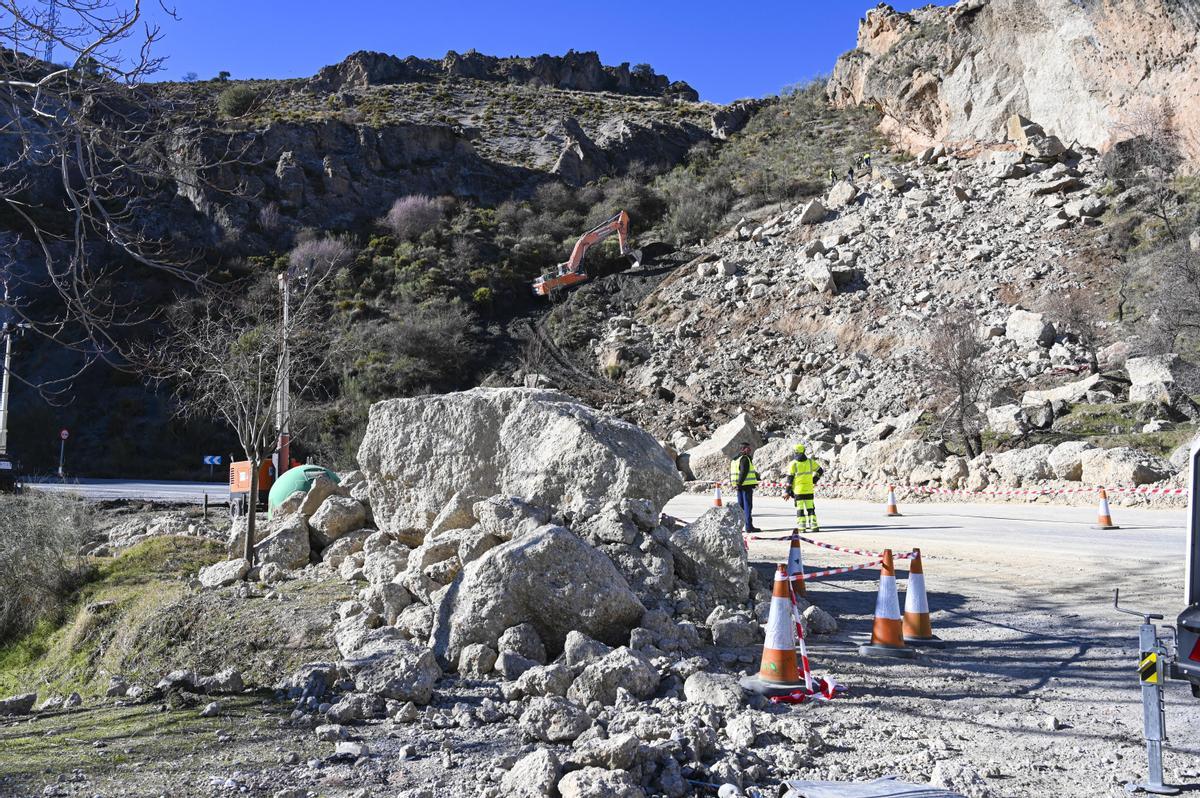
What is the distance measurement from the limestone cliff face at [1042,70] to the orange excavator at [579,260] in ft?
65.3

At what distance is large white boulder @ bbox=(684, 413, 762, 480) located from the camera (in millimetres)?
25672

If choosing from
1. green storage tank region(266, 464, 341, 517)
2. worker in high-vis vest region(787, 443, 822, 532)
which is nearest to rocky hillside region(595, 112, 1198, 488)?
worker in high-vis vest region(787, 443, 822, 532)

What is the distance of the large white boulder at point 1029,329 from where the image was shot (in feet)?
A: 93.6

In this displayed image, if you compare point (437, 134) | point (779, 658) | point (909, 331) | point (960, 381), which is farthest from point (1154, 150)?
point (437, 134)

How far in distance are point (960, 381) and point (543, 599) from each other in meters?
19.0

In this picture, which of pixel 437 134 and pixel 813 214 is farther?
pixel 437 134

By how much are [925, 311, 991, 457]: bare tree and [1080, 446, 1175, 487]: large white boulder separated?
4.05 m

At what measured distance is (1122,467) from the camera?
16969 millimetres

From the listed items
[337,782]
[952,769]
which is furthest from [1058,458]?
[337,782]

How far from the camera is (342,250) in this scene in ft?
164

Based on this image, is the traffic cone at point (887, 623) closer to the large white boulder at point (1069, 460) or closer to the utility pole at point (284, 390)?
the utility pole at point (284, 390)

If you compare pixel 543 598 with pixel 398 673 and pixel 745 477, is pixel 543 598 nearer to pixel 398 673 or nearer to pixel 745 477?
pixel 398 673

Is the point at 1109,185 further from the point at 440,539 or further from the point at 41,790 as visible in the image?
the point at 41,790

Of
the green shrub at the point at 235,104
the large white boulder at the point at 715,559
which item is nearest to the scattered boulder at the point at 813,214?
the green shrub at the point at 235,104
